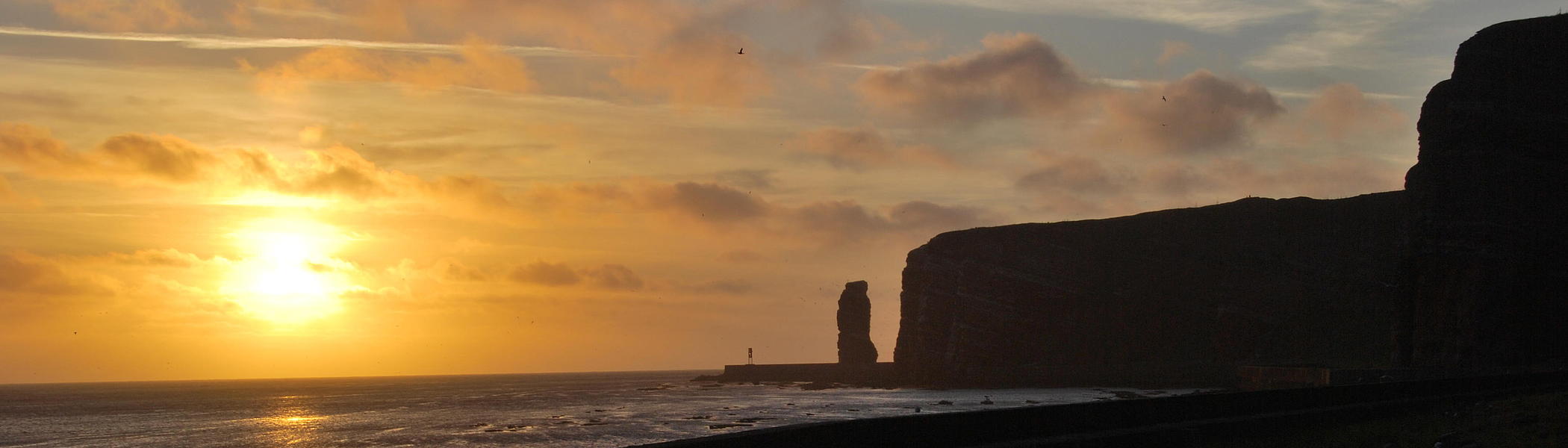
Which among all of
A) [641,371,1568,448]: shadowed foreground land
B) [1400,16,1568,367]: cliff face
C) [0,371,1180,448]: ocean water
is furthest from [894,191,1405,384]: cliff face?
[641,371,1568,448]: shadowed foreground land

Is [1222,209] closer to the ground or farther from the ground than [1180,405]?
farther from the ground

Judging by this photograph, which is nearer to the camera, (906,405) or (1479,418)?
(1479,418)

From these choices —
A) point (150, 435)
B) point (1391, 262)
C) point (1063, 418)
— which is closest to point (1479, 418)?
point (1063, 418)

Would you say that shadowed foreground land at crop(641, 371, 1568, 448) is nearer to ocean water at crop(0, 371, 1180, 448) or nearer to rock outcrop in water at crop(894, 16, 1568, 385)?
ocean water at crop(0, 371, 1180, 448)

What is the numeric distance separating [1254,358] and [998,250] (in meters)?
→ 30.5

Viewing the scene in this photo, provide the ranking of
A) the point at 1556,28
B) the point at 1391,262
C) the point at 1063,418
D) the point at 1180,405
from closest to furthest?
the point at 1063,418, the point at 1180,405, the point at 1556,28, the point at 1391,262

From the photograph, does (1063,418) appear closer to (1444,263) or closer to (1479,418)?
(1479,418)

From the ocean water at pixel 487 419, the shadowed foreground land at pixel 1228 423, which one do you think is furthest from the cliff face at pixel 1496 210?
the shadowed foreground land at pixel 1228 423

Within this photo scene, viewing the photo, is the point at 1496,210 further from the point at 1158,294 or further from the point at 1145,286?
the point at 1145,286

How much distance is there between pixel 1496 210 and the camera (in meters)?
61.9

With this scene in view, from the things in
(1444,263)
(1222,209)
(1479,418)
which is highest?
(1222,209)

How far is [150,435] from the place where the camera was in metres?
88.9

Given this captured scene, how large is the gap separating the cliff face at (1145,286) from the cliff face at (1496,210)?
6448 centimetres

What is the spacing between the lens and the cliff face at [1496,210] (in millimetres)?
59906
